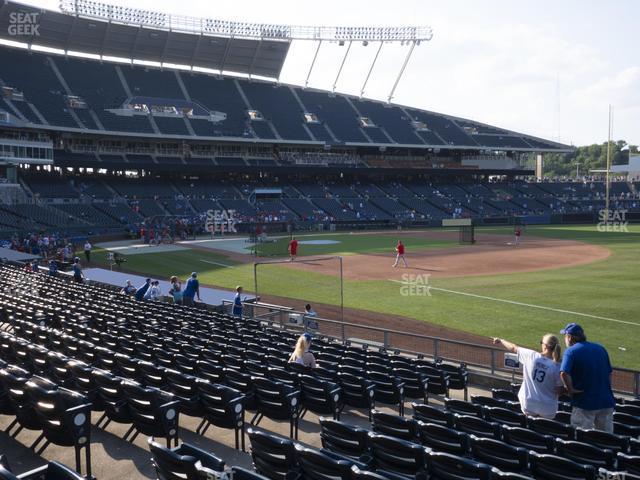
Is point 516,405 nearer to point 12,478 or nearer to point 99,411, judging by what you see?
point 99,411

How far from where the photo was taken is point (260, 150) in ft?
250

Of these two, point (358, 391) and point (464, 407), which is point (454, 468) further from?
point (358, 391)

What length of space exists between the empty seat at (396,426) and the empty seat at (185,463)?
257 centimetres

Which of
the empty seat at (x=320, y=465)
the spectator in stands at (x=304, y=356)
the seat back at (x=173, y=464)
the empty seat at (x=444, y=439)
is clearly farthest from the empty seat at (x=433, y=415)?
the seat back at (x=173, y=464)

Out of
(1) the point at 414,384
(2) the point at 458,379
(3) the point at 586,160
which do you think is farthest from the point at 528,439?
(3) the point at 586,160

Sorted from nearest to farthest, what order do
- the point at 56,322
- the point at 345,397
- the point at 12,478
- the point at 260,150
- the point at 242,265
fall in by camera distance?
the point at 12,478, the point at 345,397, the point at 56,322, the point at 242,265, the point at 260,150

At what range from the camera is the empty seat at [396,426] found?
6965mm

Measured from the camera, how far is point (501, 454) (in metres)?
6.19

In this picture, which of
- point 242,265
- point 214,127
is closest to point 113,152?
point 214,127

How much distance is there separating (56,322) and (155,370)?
6007mm

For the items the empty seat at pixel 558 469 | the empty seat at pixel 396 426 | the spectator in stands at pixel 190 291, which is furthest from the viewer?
the spectator in stands at pixel 190 291

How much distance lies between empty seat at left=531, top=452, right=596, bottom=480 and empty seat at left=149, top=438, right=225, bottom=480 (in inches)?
128

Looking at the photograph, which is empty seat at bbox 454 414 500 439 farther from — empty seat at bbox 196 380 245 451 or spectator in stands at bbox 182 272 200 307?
spectator in stands at bbox 182 272 200 307

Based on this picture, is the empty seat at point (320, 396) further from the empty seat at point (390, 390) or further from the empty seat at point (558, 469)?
the empty seat at point (558, 469)
